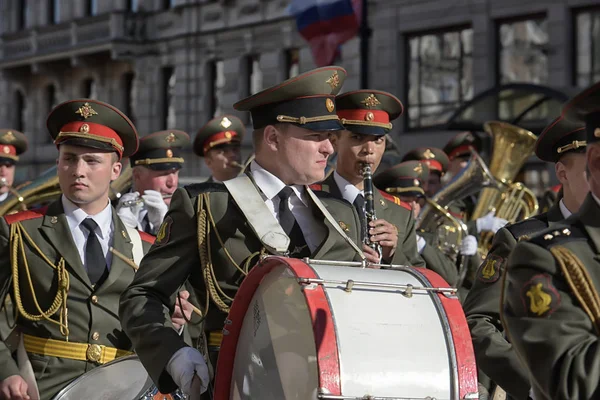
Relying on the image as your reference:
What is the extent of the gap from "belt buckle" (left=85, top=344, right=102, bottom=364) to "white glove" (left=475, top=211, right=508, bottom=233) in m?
5.19

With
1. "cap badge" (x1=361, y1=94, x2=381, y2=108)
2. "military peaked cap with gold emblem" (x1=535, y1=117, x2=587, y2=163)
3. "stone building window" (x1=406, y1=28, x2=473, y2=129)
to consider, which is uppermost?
"stone building window" (x1=406, y1=28, x2=473, y2=129)

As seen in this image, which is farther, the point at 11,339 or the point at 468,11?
the point at 468,11

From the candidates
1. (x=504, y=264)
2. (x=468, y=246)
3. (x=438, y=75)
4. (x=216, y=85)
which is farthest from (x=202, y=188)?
(x=216, y=85)

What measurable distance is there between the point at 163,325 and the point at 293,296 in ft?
2.47

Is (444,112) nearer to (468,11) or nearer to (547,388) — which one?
(468,11)

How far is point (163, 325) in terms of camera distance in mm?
4312

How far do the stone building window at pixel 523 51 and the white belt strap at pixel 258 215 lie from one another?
18.5 metres

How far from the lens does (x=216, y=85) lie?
32.6 meters

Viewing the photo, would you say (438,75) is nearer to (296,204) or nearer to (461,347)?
(296,204)

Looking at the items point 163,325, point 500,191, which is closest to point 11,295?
point 163,325

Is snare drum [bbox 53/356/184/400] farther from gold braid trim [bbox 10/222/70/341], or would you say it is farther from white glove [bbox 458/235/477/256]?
white glove [bbox 458/235/477/256]

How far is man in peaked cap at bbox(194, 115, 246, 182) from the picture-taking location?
32.0ft

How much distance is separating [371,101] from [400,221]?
0.84 meters

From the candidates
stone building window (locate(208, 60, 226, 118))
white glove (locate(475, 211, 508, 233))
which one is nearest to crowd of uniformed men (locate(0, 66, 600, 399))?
white glove (locate(475, 211, 508, 233))
